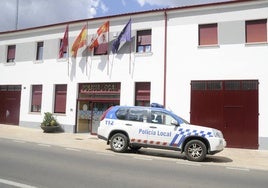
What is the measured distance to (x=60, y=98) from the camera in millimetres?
22984

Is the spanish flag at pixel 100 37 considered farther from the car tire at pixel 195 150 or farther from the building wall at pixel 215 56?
the car tire at pixel 195 150

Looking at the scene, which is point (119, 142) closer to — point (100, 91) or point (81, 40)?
point (100, 91)

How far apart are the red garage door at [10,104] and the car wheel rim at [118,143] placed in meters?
13.2

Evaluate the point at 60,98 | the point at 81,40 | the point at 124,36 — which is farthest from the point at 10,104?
the point at 124,36

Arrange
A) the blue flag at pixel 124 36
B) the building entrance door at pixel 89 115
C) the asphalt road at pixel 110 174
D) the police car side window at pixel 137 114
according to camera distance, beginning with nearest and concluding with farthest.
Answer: the asphalt road at pixel 110 174 → the police car side window at pixel 137 114 → the blue flag at pixel 124 36 → the building entrance door at pixel 89 115

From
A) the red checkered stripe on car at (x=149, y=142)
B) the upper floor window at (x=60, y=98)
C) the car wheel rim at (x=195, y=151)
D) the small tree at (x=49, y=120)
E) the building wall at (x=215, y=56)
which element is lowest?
the car wheel rim at (x=195, y=151)

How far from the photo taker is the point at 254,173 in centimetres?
1055

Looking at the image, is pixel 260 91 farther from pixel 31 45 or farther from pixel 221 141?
pixel 31 45

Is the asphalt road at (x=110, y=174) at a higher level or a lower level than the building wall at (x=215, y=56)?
lower

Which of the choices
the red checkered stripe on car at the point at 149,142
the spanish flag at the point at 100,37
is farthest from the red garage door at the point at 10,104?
the red checkered stripe on car at the point at 149,142

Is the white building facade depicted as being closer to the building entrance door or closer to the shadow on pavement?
the building entrance door

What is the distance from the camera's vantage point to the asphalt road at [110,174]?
25.0ft

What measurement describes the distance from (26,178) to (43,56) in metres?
17.2

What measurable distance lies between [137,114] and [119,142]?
138cm
